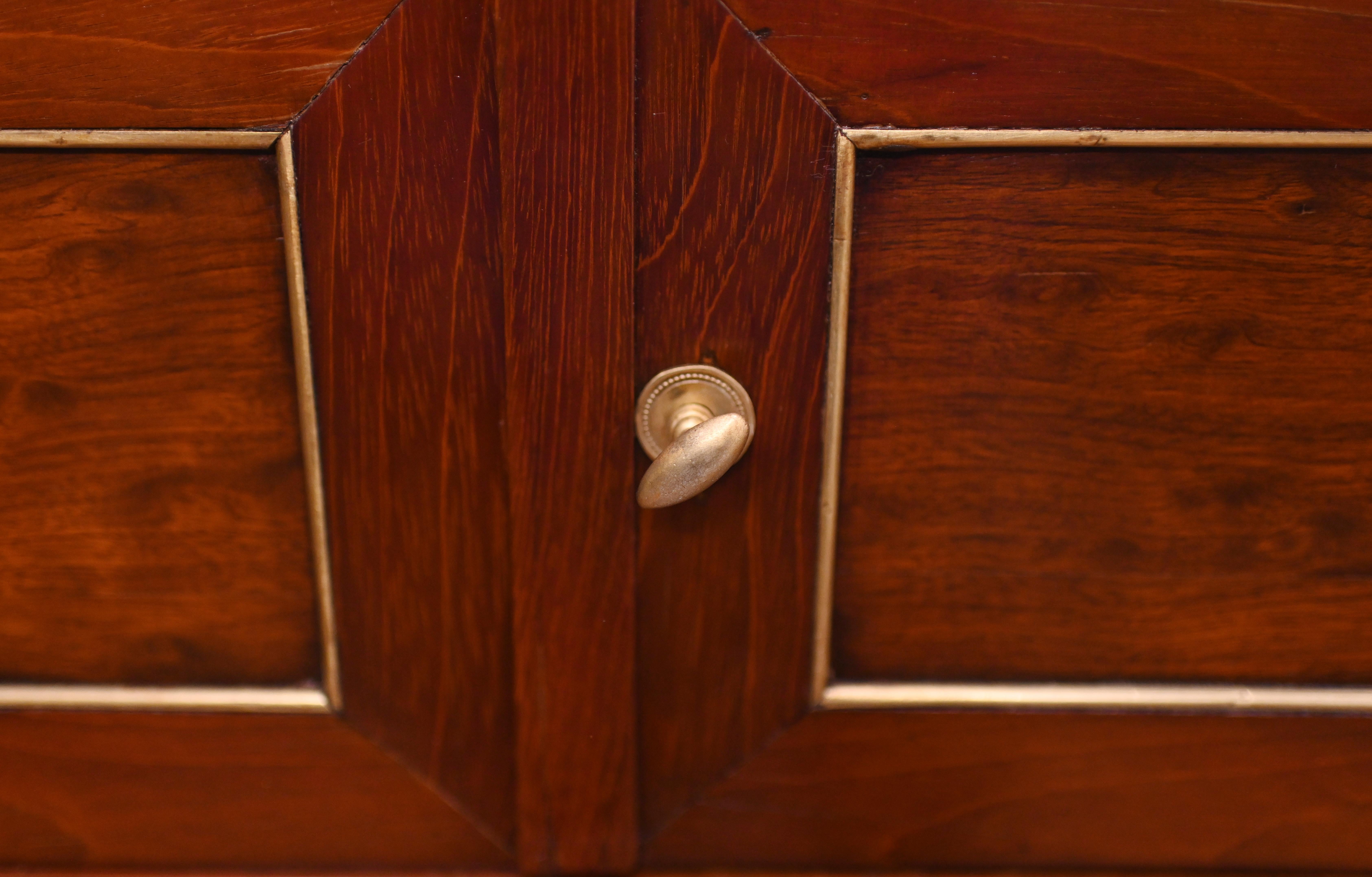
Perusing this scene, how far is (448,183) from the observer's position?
1.10 ft

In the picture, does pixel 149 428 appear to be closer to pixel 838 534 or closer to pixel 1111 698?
pixel 838 534

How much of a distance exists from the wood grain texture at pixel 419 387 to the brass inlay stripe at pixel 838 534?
0.13 m

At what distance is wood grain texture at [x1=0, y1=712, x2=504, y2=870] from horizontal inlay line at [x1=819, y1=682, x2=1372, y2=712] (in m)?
0.20

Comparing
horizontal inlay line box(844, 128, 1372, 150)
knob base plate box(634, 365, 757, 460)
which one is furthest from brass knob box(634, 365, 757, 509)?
horizontal inlay line box(844, 128, 1372, 150)

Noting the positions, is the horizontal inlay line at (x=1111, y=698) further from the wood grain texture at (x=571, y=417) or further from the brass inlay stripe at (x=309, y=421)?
the brass inlay stripe at (x=309, y=421)

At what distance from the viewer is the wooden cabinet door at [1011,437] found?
1.06ft

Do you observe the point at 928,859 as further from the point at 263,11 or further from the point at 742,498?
the point at 263,11

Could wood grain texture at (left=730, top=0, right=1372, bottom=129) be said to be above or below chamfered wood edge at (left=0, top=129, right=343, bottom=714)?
above

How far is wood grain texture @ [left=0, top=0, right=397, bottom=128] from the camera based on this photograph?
12.8 inches

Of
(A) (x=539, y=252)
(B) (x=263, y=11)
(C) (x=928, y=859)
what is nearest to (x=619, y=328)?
(A) (x=539, y=252)

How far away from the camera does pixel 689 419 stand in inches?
13.6

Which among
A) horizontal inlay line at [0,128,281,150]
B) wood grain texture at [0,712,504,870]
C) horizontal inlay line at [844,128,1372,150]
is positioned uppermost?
horizontal inlay line at [844,128,1372,150]

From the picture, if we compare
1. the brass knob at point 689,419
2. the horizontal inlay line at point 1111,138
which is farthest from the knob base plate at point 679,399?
the horizontal inlay line at point 1111,138

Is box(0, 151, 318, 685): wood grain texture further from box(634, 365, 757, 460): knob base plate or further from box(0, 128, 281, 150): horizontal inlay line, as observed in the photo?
box(634, 365, 757, 460): knob base plate
